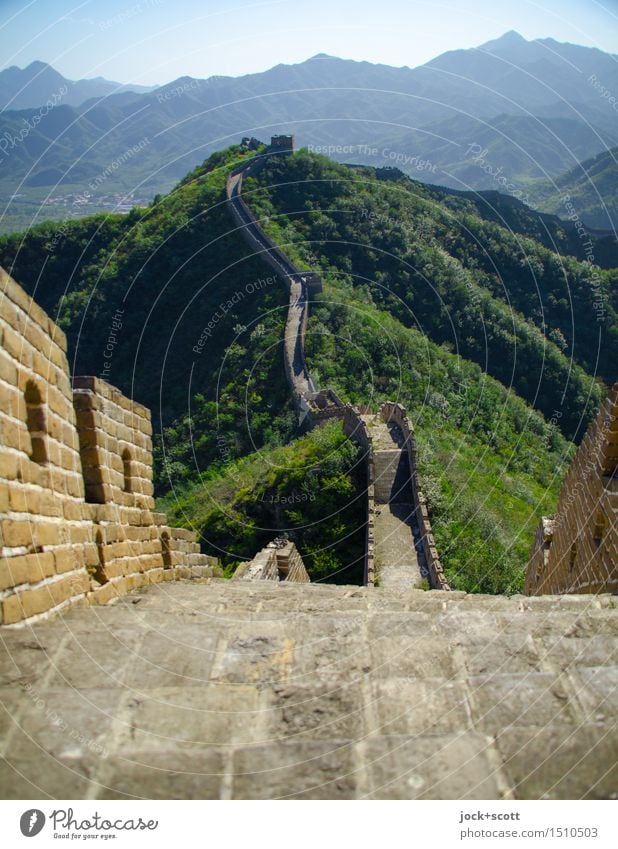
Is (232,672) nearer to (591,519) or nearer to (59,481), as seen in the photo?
(59,481)

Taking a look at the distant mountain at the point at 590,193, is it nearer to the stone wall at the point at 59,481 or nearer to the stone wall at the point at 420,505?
the stone wall at the point at 420,505

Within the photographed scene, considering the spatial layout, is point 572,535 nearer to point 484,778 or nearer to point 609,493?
point 609,493

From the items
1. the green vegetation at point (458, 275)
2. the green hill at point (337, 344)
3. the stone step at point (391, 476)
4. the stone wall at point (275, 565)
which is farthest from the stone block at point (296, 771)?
the green vegetation at point (458, 275)

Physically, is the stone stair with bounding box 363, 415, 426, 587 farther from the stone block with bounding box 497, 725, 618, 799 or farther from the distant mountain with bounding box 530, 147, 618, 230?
the distant mountain with bounding box 530, 147, 618, 230

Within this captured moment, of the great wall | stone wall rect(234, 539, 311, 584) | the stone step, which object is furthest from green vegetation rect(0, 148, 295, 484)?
the great wall

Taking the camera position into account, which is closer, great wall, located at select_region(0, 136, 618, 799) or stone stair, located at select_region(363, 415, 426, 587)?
great wall, located at select_region(0, 136, 618, 799)
